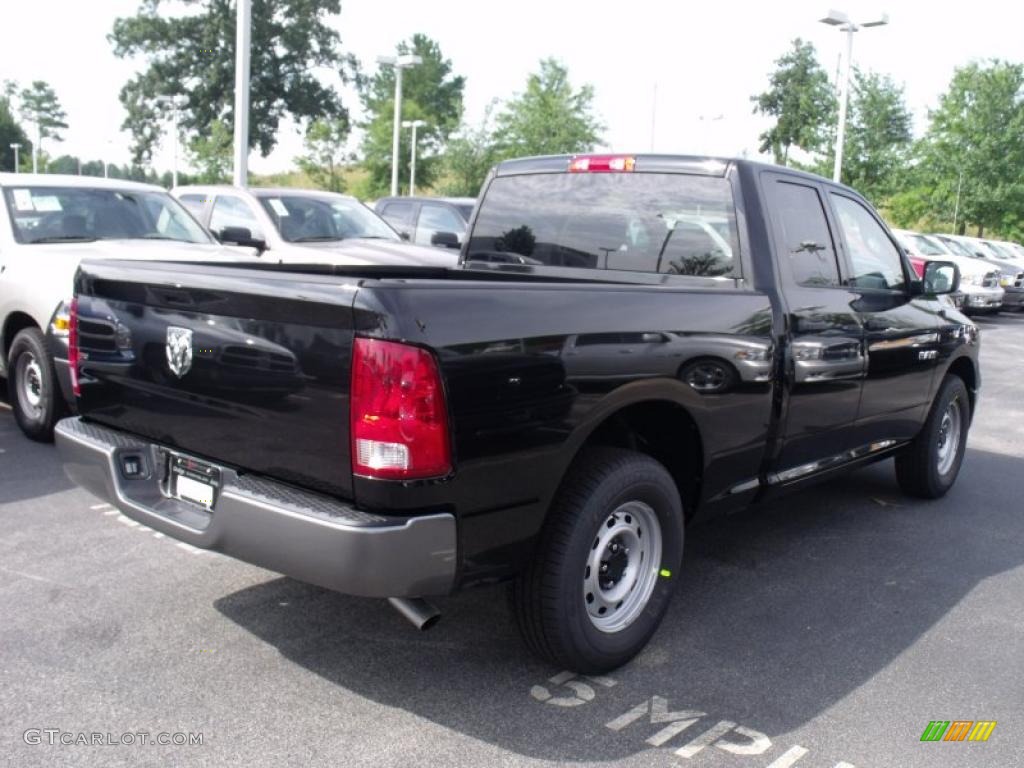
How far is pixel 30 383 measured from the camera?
6.64m

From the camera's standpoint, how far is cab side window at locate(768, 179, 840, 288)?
4.50 m

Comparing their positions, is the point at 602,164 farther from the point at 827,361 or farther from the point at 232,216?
the point at 232,216

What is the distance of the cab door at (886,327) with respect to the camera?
5.04m

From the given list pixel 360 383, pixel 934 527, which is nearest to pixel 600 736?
pixel 360 383

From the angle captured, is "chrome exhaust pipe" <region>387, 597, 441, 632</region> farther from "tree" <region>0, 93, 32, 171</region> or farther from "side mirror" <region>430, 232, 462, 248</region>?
"tree" <region>0, 93, 32, 171</region>

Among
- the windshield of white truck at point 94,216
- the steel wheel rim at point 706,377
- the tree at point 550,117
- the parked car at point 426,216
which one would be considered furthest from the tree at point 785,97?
the steel wheel rim at point 706,377

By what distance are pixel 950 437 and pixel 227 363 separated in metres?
4.87

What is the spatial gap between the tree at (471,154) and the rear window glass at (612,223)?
1675 inches

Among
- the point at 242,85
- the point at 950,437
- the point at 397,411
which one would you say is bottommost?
the point at 950,437

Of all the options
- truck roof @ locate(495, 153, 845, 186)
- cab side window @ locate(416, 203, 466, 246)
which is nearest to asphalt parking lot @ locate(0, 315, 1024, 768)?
truck roof @ locate(495, 153, 845, 186)

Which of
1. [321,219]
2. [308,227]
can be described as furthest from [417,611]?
[321,219]

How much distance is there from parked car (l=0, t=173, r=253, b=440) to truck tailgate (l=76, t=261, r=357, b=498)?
99.2 inches

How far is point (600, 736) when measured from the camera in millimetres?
3137

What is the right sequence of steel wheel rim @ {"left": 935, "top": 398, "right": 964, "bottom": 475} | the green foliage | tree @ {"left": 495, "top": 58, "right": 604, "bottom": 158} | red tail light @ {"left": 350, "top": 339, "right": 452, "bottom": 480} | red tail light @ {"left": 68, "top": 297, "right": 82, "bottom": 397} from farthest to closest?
the green foliage, tree @ {"left": 495, "top": 58, "right": 604, "bottom": 158}, steel wheel rim @ {"left": 935, "top": 398, "right": 964, "bottom": 475}, red tail light @ {"left": 68, "top": 297, "right": 82, "bottom": 397}, red tail light @ {"left": 350, "top": 339, "right": 452, "bottom": 480}
